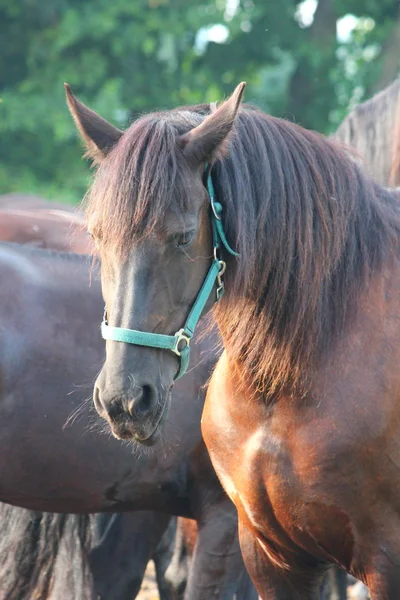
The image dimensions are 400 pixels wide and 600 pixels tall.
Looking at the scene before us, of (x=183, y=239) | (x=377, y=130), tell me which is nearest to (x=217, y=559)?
(x=183, y=239)

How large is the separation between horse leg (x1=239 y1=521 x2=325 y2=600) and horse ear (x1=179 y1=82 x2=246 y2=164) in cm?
112

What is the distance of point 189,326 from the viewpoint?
251cm

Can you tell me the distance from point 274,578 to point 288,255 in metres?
0.98

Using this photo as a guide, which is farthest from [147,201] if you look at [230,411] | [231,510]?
[231,510]

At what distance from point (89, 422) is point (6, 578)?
103cm

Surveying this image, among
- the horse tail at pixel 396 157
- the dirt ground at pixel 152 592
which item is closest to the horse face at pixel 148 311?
the horse tail at pixel 396 157

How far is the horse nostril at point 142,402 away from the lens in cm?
236

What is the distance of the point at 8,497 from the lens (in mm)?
3660

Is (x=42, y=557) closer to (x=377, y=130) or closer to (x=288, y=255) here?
(x=288, y=255)

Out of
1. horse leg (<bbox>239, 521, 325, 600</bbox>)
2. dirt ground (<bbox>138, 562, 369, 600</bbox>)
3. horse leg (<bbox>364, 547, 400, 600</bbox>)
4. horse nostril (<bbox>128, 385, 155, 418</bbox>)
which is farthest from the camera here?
dirt ground (<bbox>138, 562, 369, 600</bbox>)

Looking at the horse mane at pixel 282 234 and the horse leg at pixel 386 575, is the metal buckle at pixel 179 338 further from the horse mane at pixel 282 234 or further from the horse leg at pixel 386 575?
the horse leg at pixel 386 575

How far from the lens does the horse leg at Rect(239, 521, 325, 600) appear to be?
2.95 meters

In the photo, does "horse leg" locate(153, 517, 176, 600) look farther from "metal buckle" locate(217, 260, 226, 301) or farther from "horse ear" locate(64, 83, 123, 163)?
"horse ear" locate(64, 83, 123, 163)

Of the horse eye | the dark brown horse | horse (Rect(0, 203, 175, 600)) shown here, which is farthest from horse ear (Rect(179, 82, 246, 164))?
the dark brown horse
